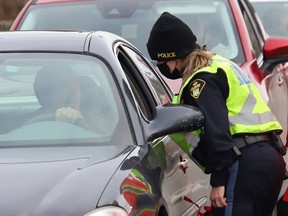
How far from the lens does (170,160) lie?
15.7ft

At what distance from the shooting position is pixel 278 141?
5.09 metres

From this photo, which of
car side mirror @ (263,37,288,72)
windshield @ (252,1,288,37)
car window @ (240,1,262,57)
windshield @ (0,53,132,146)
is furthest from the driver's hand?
windshield @ (252,1,288,37)

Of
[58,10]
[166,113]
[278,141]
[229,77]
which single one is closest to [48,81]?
[166,113]

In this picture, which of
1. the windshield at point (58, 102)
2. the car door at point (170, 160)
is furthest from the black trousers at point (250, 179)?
the windshield at point (58, 102)

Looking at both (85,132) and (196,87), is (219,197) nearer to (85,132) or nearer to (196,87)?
(196,87)

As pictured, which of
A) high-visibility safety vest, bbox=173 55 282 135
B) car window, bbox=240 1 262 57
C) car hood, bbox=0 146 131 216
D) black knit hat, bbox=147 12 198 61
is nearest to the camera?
car hood, bbox=0 146 131 216

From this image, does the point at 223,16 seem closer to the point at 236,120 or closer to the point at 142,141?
the point at 236,120

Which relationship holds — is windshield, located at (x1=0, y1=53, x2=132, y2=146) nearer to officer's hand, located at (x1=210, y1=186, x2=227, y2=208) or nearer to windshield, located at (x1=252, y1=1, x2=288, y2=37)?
officer's hand, located at (x1=210, y1=186, x2=227, y2=208)

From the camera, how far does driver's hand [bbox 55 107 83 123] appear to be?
4523mm

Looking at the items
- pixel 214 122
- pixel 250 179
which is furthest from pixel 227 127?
pixel 250 179

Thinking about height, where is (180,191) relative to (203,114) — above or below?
below

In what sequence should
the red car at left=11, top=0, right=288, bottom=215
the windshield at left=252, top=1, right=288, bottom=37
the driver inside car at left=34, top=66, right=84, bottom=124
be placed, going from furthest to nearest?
the windshield at left=252, top=1, right=288, bottom=37 → the red car at left=11, top=0, right=288, bottom=215 → the driver inside car at left=34, top=66, right=84, bottom=124

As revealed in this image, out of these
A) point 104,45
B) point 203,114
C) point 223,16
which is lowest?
point 223,16

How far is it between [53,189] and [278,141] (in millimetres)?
1732
